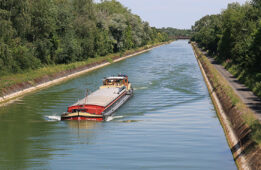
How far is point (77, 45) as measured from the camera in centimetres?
8631

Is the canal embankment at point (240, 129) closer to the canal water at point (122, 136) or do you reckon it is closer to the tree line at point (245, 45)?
the canal water at point (122, 136)

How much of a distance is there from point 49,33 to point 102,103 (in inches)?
1575

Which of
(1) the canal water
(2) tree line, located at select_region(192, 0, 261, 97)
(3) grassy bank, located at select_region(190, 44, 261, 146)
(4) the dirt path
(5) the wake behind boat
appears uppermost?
(2) tree line, located at select_region(192, 0, 261, 97)

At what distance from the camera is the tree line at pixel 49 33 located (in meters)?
57.3

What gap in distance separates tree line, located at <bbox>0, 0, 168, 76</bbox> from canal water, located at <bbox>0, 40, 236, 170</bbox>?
12.2m

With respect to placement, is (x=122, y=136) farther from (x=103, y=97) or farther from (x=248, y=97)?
(x=248, y=97)

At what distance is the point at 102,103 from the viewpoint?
3906 cm

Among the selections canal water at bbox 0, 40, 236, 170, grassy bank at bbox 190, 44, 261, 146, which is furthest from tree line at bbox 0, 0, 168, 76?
grassy bank at bbox 190, 44, 261, 146

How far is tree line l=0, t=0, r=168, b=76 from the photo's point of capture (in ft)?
188

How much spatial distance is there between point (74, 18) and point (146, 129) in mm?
65117

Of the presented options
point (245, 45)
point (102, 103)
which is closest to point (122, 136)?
point (102, 103)

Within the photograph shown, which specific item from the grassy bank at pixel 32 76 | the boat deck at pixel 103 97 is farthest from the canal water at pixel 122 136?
the grassy bank at pixel 32 76

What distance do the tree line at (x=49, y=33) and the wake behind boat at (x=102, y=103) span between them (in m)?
14.8

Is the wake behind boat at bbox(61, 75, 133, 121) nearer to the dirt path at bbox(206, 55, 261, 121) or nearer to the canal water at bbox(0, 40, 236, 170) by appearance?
the canal water at bbox(0, 40, 236, 170)
